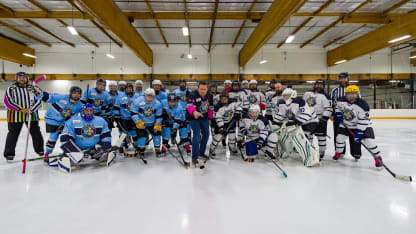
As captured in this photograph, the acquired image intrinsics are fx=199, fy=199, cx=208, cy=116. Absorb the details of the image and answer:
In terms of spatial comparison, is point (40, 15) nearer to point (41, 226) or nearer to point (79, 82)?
point (79, 82)

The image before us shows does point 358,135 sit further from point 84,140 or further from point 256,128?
point 84,140

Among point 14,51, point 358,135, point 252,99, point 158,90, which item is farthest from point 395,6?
point 14,51

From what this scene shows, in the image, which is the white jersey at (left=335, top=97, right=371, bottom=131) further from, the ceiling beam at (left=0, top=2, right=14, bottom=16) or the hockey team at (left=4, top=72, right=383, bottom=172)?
the ceiling beam at (left=0, top=2, right=14, bottom=16)

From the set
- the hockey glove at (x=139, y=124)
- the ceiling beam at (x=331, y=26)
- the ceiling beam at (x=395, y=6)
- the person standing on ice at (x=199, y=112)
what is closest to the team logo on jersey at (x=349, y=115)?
the person standing on ice at (x=199, y=112)

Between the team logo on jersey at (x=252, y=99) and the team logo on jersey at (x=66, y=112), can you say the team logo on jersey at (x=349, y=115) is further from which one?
the team logo on jersey at (x=66, y=112)

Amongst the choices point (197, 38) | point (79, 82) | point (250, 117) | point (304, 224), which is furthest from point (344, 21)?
point (79, 82)

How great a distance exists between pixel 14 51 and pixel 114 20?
876 centimetres

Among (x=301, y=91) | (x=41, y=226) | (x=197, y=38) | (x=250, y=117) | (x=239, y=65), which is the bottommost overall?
(x=41, y=226)

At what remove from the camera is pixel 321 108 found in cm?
355

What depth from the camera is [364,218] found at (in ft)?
5.66

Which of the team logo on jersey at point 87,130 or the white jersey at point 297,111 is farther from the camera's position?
the white jersey at point 297,111

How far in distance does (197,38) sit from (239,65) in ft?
11.0

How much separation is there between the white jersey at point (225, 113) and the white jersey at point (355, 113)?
174 cm

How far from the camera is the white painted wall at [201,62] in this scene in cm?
1298
